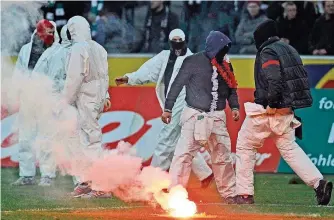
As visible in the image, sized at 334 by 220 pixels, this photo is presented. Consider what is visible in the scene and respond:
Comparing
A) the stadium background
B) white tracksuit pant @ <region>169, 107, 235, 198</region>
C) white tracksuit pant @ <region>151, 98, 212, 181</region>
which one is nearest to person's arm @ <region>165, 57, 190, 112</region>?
white tracksuit pant @ <region>169, 107, 235, 198</region>

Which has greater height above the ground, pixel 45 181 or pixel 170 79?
pixel 170 79

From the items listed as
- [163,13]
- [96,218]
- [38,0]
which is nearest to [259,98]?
[96,218]

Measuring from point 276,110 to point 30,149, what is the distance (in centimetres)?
541

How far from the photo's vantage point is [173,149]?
17.4 metres

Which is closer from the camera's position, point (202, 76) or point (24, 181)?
point (202, 76)

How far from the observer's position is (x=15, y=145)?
20469mm

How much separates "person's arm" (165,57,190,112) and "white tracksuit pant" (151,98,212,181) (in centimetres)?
225

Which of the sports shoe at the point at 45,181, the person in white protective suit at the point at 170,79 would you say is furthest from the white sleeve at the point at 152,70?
the sports shoe at the point at 45,181

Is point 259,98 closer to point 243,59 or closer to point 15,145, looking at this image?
point 243,59

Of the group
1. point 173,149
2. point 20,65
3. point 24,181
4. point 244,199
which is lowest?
point 24,181

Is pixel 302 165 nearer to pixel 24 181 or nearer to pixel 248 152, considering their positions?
pixel 248 152

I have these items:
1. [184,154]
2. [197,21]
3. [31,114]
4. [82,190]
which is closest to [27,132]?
[31,114]

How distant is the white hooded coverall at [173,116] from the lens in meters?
17.1

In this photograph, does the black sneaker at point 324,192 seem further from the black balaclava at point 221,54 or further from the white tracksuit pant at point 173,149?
the white tracksuit pant at point 173,149
